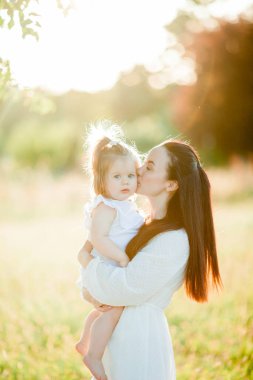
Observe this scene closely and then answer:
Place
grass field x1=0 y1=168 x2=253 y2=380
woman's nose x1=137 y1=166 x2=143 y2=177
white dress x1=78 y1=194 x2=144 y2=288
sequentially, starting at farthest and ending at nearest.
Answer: grass field x1=0 y1=168 x2=253 y2=380 → woman's nose x1=137 y1=166 x2=143 y2=177 → white dress x1=78 y1=194 x2=144 y2=288

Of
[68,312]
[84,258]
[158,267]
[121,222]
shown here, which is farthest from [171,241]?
[68,312]

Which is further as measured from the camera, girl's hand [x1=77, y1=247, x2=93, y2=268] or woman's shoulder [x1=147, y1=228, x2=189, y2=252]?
girl's hand [x1=77, y1=247, x2=93, y2=268]

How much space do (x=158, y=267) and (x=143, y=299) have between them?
0.66ft

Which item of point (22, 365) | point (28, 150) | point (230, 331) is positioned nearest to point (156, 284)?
point (22, 365)

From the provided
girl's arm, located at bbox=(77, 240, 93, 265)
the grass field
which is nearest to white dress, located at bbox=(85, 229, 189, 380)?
girl's arm, located at bbox=(77, 240, 93, 265)

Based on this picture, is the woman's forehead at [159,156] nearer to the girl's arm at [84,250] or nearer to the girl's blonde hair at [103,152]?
the girl's blonde hair at [103,152]

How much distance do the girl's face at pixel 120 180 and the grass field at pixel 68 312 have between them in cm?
139

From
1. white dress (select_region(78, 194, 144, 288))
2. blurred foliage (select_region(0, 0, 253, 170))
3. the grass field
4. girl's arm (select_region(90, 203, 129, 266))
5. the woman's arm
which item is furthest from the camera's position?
blurred foliage (select_region(0, 0, 253, 170))

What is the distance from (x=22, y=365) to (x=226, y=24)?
30060 mm

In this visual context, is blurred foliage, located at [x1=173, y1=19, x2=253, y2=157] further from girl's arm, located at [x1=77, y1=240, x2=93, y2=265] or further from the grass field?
girl's arm, located at [x1=77, y1=240, x2=93, y2=265]

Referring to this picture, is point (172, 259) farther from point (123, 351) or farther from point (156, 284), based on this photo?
point (123, 351)

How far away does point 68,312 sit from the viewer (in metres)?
6.99

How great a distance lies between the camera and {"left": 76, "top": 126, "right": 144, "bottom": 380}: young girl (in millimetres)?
3293

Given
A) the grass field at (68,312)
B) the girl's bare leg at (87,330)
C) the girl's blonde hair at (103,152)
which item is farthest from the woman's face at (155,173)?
the grass field at (68,312)
